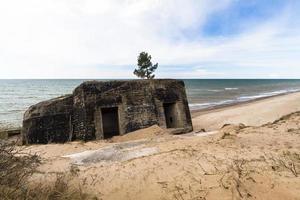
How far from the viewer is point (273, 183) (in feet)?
15.8

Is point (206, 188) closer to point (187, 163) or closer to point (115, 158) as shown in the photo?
point (187, 163)

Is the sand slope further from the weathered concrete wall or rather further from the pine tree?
the pine tree

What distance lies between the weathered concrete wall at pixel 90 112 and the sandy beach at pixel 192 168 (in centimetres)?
375

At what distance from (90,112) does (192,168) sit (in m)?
6.72

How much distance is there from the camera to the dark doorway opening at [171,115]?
13.2m

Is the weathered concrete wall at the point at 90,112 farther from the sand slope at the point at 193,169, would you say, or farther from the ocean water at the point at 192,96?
the sand slope at the point at 193,169

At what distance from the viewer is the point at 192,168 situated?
556 centimetres

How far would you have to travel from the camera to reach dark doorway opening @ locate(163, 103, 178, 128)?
519 inches

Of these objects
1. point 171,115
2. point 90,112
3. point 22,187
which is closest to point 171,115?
point 171,115

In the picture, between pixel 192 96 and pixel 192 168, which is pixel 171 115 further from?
pixel 192 96

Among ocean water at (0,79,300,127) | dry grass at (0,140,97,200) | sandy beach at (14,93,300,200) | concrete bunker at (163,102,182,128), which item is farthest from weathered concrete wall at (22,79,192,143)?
dry grass at (0,140,97,200)

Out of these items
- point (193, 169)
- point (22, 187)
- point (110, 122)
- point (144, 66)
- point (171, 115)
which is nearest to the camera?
point (22, 187)

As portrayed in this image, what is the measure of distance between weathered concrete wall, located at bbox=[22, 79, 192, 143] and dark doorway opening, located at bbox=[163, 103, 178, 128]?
0.84 metres

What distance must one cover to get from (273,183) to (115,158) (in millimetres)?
3340
